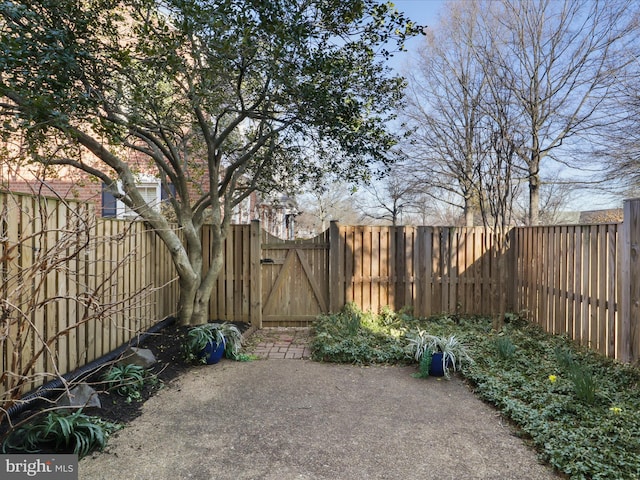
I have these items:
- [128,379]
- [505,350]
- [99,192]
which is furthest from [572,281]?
[99,192]

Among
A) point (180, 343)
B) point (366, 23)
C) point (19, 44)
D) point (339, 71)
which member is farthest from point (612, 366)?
point (19, 44)

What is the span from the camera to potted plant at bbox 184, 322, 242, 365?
14.7ft

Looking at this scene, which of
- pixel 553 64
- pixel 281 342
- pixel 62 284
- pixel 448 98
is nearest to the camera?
pixel 62 284

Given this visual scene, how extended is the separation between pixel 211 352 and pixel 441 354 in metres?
2.68

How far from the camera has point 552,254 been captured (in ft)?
17.8

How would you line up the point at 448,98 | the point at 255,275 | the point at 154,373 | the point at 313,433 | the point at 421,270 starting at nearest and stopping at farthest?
the point at 313,433
the point at 154,373
the point at 255,275
the point at 421,270
the point at 448,98

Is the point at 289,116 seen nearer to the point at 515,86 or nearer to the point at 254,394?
the point at 254,394

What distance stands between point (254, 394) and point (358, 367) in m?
1.39

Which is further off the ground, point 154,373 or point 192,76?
point 192,76

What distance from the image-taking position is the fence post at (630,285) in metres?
3.81

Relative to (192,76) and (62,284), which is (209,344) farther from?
(192,76)

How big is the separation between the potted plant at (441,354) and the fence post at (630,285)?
1525 mm

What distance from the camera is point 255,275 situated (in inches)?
251

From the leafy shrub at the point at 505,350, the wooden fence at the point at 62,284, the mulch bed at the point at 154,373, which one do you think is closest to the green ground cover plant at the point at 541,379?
the leafy shrub at the point at 505,350
